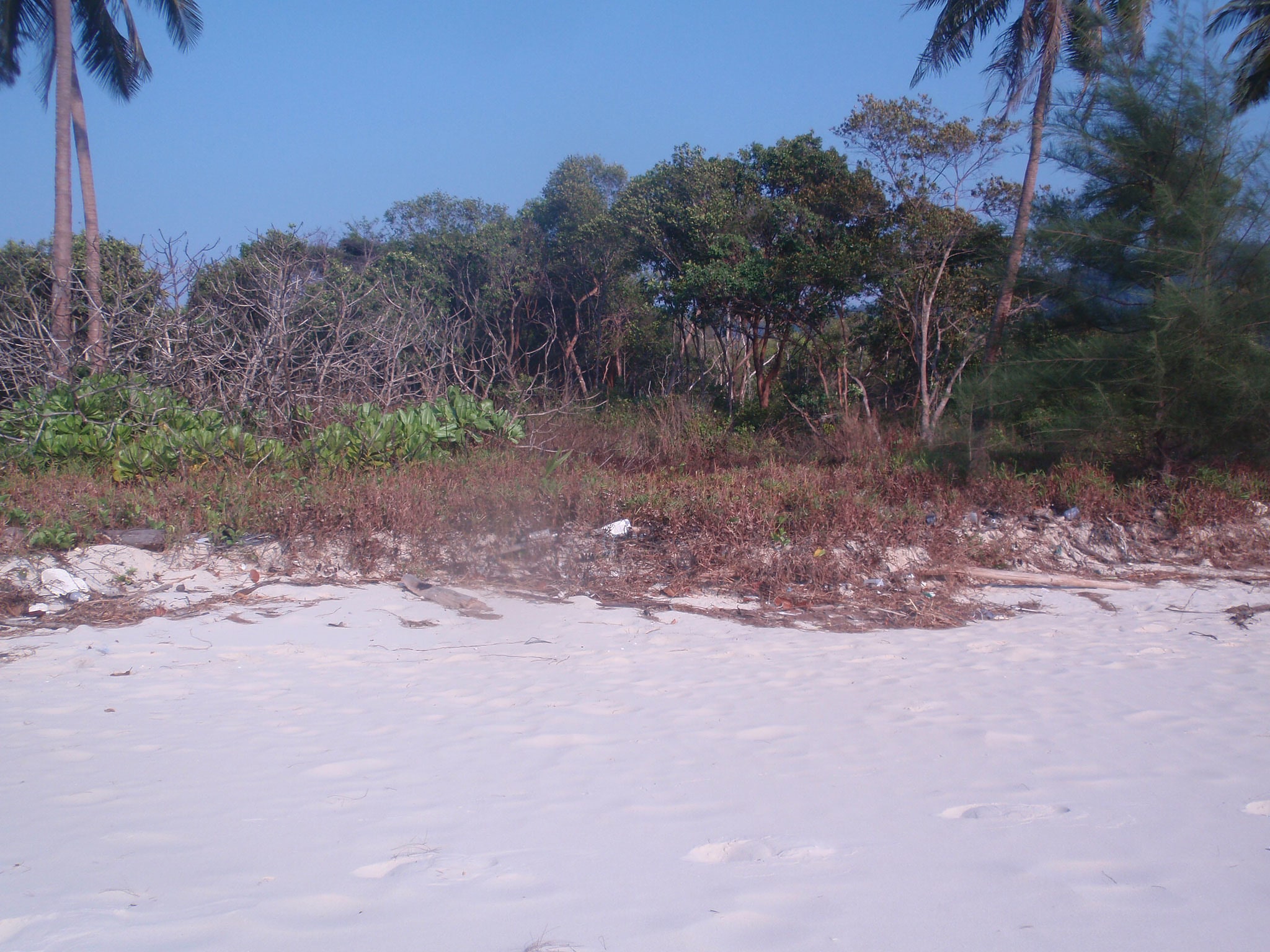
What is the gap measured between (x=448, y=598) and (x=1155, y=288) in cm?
815

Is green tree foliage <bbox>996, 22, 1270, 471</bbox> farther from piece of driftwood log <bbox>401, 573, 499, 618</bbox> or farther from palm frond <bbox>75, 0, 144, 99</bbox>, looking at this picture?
palm frond <bbox>75, 0, 144, 99</bbox>

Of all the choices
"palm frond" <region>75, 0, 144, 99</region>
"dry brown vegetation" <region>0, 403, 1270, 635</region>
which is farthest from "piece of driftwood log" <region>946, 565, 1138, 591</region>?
"palm frond" <region>75, 0, 144, 99</region>

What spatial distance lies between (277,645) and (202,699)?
961mm

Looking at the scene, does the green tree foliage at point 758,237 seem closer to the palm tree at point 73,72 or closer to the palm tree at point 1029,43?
the palm tree at point 1029,43

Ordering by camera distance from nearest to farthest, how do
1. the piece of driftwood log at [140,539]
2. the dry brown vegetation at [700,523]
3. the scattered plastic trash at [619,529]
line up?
1. the piece of driftwood log at [140,539]
2. the dry brown vegetation at [700,523]
3. the scattered plastic trash at [619,529]

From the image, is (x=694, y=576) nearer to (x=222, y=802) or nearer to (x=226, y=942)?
(x=222, y=802)

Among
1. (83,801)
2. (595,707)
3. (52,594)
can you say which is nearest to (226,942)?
(83,801)

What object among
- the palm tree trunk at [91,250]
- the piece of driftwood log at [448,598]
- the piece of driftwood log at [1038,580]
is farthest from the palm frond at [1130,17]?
the palm tree trunk at [91,250]

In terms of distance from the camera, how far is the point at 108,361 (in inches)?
380

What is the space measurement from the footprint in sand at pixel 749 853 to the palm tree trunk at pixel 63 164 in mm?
10529

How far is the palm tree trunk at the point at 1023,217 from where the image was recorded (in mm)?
10164

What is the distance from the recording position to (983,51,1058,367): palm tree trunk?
1016 cm

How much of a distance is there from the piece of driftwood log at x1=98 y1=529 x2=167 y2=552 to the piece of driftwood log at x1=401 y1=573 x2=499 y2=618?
2.02 meters

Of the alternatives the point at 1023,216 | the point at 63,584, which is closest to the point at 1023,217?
the point at 1023,216
